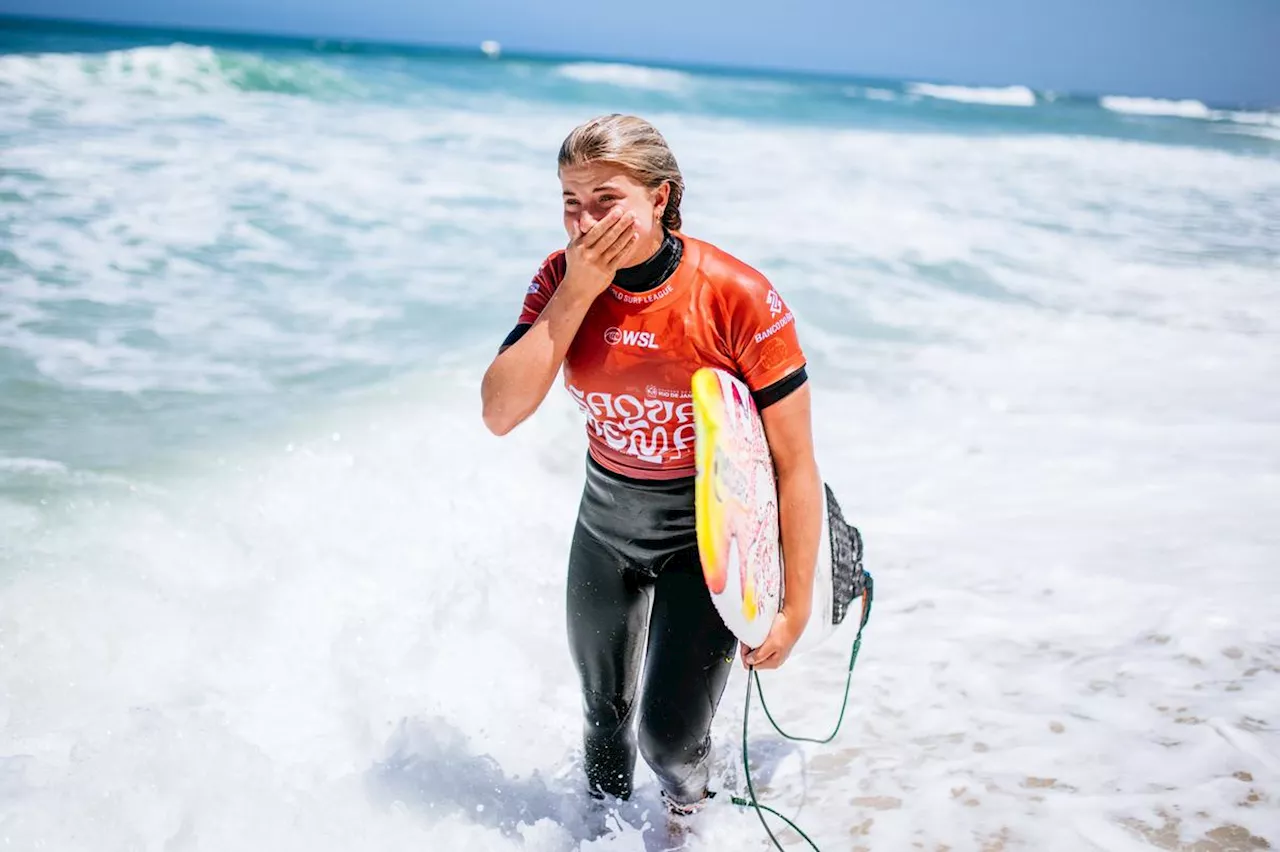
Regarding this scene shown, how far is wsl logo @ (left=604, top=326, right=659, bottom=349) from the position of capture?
2.07m

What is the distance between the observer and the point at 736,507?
2.05 m

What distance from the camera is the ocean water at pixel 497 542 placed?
290 centimetres

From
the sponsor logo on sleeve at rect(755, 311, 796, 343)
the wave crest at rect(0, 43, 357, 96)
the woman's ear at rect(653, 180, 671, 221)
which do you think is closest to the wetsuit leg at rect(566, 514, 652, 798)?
the sponsor logo on sleeve at rect(755, 311, 796, 343)

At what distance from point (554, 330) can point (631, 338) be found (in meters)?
0.18

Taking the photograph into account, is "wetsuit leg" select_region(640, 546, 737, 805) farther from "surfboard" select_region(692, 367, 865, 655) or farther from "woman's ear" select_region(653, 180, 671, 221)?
"woman's ear" select_region(653, 180, 671, 221)

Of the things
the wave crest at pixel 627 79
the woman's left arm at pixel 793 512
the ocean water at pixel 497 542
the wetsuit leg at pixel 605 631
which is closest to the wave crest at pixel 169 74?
the ocean water at pixel 497 542

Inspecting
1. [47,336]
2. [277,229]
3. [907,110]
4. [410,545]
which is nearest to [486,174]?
[277,229]

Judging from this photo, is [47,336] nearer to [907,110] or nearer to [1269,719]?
[1269,719]

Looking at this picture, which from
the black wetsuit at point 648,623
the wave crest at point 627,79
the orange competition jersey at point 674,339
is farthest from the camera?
the wave crest at point 627,79

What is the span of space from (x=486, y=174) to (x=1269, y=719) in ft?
44.2

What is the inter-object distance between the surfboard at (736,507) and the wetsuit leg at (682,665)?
0.19 m

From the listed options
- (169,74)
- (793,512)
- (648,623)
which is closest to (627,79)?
(169,74)

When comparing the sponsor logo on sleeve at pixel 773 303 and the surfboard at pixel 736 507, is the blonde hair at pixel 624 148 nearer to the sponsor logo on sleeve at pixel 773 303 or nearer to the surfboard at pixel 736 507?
the sponsor logo on sleeve at pixel 773 303

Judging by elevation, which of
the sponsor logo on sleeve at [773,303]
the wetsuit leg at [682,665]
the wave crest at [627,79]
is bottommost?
the wetsuit leg at [682,665]
